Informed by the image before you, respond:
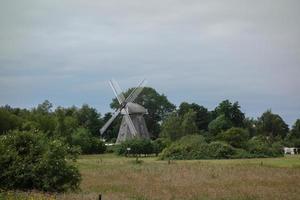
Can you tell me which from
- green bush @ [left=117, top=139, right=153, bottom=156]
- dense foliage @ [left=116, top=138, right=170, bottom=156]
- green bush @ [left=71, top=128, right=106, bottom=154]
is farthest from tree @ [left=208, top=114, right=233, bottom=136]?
green bush @ [left=71, top=128, right=106, bottom=154]

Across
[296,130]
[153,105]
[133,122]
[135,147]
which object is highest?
[153,105]

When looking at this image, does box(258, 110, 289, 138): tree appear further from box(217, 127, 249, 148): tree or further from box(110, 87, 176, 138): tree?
box(217, 127, 249, 148): tree

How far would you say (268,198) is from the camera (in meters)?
22.2

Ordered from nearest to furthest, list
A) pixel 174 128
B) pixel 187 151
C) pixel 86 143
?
pixel 187 151 → pixel 86 143 → pixel 174 128

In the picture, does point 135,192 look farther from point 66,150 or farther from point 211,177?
point 211,177

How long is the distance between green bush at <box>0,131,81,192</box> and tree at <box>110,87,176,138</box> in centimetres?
12826

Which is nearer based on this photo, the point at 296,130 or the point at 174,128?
the point at 174,128

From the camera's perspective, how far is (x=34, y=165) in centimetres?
2291

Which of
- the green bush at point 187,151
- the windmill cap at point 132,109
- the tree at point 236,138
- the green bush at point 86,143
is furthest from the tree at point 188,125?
the green bush at point 187,151

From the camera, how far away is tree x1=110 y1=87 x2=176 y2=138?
15362 centimetres

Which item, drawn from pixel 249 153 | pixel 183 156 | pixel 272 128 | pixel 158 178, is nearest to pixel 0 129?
pixel 183 156

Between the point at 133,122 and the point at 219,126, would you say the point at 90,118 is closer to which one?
the point at 133,122

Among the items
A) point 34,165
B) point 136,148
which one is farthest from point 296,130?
point 34,165

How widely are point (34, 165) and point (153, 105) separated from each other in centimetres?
13261
